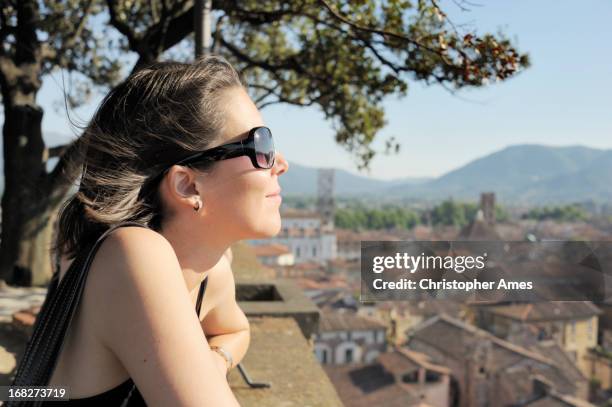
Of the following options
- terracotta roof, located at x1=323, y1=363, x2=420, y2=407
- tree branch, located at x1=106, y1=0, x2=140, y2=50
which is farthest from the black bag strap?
terracotta roof, located at x1=323, y1=363, x2=420, y2=407

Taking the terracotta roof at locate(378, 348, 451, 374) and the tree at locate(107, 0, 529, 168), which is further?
the terracotta roof at locate(378, 348, 451, 374)

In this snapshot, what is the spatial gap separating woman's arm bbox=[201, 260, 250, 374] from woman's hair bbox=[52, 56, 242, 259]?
46cm

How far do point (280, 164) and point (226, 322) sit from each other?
62cm

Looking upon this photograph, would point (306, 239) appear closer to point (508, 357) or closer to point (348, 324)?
point (348, 324)

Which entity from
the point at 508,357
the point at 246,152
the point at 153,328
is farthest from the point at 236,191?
the point at 508,357

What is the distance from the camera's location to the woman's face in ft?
4.67

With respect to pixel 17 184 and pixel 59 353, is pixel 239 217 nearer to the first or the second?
pixel 59 353

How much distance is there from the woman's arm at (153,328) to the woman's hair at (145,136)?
0.20 meters

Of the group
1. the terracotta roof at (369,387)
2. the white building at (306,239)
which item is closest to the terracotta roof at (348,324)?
the terracotta roof at (369,387)

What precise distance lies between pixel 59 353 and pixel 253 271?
4987 millimetres

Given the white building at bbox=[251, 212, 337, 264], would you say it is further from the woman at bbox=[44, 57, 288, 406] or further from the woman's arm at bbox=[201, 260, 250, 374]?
the woman at bbox=[44, 57, 288, 406]

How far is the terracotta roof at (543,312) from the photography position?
38.5 meters

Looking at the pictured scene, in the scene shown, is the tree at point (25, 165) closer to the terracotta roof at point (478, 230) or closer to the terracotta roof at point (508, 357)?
the terracotta roof at point (508, 357)

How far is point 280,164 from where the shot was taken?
1.62m
